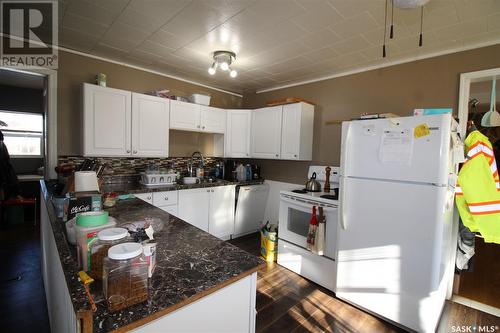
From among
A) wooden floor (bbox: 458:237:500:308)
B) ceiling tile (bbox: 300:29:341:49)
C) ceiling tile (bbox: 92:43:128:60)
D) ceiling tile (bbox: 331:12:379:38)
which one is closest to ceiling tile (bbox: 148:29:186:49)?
ceiling tile (bbox: 92:43:128:60)

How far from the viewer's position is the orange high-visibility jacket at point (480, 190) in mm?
1857

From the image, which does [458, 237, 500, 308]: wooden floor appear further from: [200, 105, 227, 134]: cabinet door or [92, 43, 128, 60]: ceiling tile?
[92, 43, 128, 60]: ceiling tile

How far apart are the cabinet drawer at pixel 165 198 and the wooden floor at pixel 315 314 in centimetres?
139

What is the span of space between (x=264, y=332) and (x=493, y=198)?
6.96 feet

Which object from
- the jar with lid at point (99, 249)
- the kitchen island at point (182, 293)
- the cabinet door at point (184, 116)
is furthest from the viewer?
A: the cabinet door at point (184, 116)

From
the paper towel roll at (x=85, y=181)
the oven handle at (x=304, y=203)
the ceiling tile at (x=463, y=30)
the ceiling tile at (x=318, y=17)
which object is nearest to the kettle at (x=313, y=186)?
the oven handle at (x=304, y=203)

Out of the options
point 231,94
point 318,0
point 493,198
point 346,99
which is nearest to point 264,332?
point 493,198

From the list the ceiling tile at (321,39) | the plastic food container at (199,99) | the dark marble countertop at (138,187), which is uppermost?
the ceiling tile at (321,39)

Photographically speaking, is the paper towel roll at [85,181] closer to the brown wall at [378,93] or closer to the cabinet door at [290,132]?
the cabinet door at [290,132]

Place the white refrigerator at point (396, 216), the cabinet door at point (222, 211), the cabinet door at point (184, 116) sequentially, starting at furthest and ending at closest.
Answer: the cabinet door at point (222, 211) < the cabinet door at point (184, 116) < the white refrigerator at point (396, 216)

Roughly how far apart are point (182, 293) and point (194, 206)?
2.28 meters

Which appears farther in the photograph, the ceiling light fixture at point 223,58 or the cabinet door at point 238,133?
→ the cabinet door at point 238,133

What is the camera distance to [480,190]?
1.91 m

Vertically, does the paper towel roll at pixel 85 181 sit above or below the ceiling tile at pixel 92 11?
below
